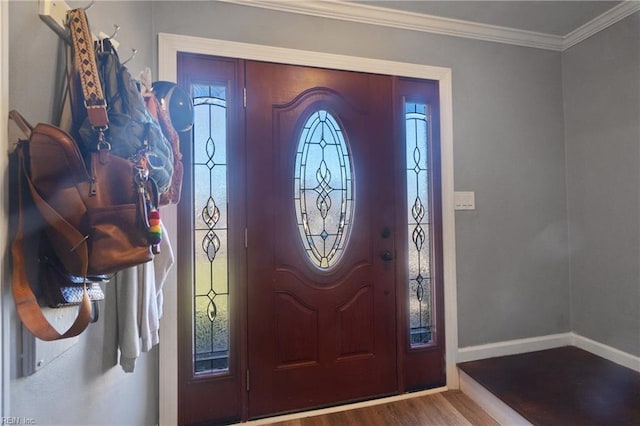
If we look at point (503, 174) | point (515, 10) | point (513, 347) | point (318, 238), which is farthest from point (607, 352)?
point (515, 10)

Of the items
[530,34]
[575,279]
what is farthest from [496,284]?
[530,34]

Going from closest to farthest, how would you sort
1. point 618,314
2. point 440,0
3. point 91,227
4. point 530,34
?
point 91,227
point 440,0
point 618,314
point 530,34

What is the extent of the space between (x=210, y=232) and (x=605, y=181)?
2523mm

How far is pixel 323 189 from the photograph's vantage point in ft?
6.14

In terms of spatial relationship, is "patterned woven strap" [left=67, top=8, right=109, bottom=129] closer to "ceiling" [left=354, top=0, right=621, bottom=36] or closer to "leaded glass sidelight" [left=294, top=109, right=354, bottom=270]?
"leaded glass sidelight" [left=294, top=109, right=354, bottom=270]

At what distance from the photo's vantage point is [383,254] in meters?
1.92

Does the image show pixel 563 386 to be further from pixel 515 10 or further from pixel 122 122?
pixel 122 122

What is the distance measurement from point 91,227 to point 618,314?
282 cm

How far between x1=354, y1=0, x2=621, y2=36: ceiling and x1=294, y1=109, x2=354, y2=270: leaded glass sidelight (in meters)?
0.81

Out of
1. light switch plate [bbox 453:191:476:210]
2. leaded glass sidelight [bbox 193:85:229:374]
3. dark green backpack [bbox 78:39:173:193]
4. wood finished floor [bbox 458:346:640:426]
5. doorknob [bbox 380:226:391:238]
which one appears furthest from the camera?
light switch plate [bbox 453:191:476:210]

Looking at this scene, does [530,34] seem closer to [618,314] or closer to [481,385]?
[618,314]

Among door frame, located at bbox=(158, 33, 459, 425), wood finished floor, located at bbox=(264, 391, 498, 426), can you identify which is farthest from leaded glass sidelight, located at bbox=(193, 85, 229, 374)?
wood finished floor, located at bbox=(264, 391, 498, 426)

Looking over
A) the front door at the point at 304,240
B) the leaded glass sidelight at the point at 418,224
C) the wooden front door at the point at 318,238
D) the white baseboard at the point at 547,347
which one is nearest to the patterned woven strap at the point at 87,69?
the front door at the point at 304,240

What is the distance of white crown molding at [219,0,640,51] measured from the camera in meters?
1.82
